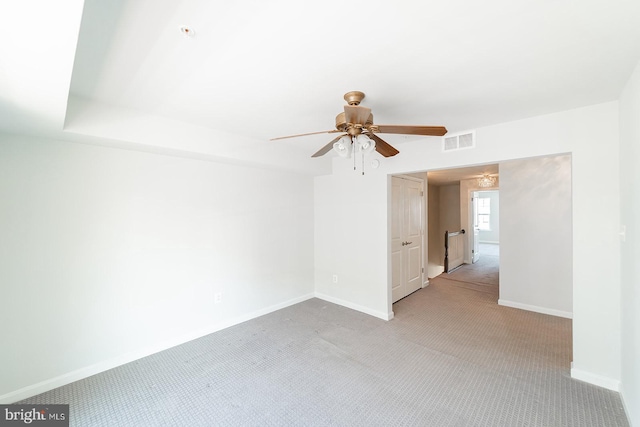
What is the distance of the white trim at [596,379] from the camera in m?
2.14

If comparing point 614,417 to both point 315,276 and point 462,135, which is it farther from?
point 315,276

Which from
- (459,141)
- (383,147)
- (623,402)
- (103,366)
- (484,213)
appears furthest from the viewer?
(484,213)

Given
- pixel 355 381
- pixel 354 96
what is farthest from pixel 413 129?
pixel 355 381

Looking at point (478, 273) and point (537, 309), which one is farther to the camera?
point (478, 273)

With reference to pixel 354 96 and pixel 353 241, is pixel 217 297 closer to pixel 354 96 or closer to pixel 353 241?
pixel 353 241

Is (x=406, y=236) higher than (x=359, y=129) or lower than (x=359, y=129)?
lower

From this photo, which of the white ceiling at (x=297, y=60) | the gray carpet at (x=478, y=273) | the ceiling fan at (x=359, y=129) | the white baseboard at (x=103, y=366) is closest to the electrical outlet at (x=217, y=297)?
the white baseboard at (x=103, y=366)

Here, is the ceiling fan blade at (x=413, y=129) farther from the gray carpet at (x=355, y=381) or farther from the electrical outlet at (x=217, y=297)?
the electrical outlet at (x=217, y=297)

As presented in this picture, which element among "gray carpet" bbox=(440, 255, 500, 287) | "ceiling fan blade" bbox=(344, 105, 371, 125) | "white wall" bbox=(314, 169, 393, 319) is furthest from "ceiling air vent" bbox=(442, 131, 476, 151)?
"gray carpet" bbox=(440, 255, 500, 287)

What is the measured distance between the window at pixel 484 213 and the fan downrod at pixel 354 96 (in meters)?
11.4

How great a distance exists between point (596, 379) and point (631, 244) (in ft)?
4.24

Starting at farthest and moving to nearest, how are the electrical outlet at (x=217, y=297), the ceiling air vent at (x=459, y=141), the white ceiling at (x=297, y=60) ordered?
the electrical outlet at (x=217, y=297)
the ceiling air vent at (x=459, y=141)
the white ceiling at (x=297, y=60)

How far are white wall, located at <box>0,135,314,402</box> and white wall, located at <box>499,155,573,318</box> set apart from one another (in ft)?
12.3

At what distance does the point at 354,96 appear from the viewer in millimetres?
1892
